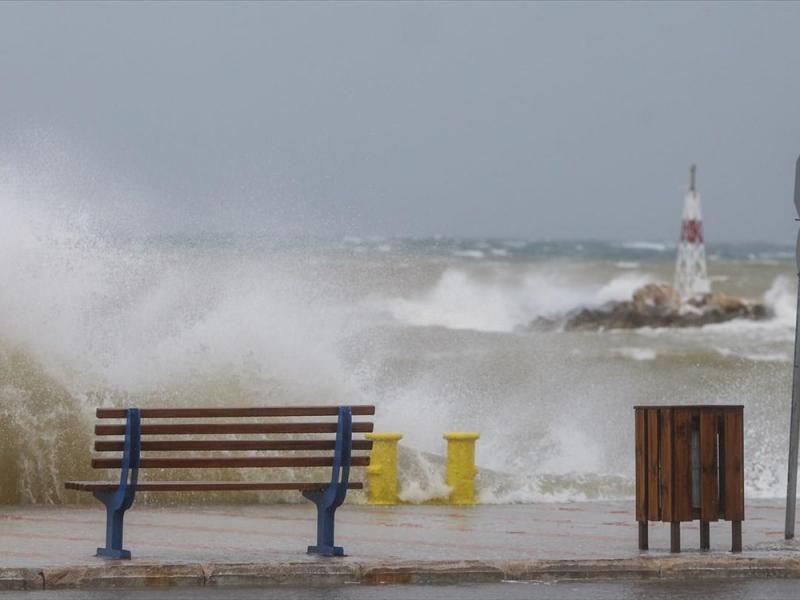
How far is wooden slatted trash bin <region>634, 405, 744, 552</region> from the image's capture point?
11.0m

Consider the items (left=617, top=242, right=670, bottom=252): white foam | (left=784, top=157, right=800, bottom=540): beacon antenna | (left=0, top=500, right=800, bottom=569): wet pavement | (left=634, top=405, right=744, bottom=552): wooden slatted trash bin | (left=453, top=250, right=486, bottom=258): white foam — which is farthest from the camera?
(left=617, top=242, right=670, bottom=252): white foam

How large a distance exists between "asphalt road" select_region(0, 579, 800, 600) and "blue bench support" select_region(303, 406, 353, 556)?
85 centimetres

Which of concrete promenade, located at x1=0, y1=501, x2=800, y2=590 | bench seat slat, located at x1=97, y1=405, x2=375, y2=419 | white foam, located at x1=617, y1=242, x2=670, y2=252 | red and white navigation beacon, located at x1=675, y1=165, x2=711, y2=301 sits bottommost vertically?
concrete promenade, located at x1=0, y1=501, x2=800, y2=590

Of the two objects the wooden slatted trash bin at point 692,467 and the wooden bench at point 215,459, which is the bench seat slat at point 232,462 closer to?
the wooden bench at point 215,459

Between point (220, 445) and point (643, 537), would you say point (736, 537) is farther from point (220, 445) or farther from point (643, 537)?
point (220, 445)

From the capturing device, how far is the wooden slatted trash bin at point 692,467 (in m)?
11.0

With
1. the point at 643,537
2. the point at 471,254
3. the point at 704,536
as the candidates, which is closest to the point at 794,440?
the point at 704,536

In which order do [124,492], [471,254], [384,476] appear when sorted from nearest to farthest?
[124,492] < [384,476] < [471,254]

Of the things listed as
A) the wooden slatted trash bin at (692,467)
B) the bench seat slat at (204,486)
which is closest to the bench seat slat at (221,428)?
the bench seat slat at (204,486)

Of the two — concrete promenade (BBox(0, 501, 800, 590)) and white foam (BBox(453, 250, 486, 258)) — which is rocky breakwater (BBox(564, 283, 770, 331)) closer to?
white foam (BBox(453, 250, 486, 258))

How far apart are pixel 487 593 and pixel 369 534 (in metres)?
2.42

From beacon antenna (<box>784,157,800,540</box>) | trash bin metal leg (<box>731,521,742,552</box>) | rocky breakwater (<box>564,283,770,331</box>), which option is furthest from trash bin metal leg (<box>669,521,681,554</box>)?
rocky breakwater (<box>564,283,770,331</box>)

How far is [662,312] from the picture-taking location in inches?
2564

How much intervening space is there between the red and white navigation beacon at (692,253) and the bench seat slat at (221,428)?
61204mm
